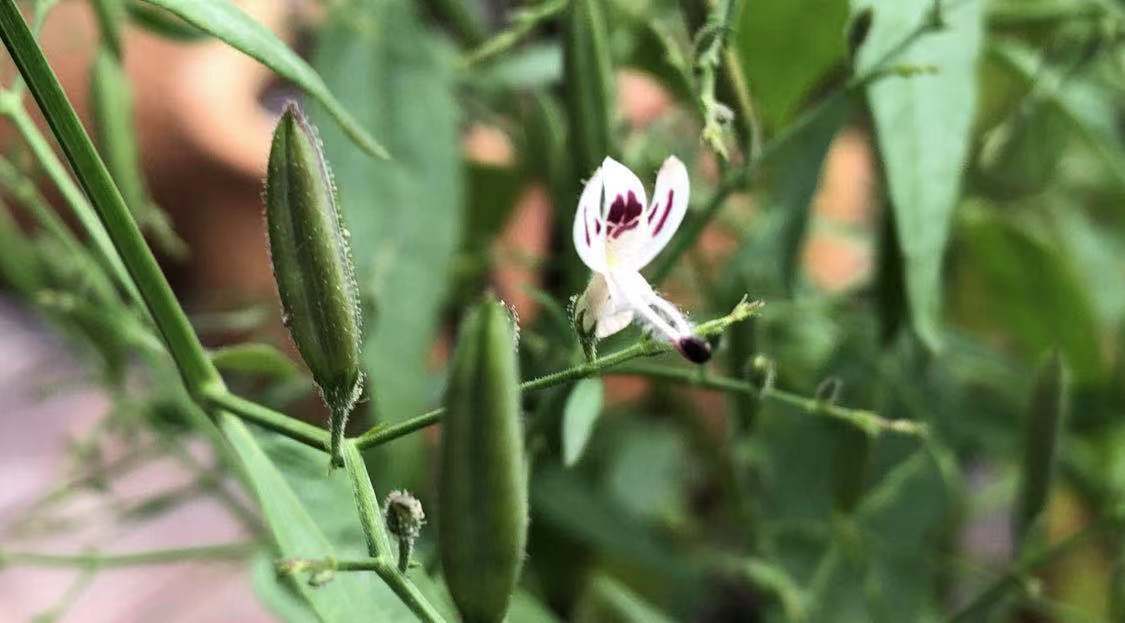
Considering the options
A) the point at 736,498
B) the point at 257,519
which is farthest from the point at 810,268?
the point at 257,519

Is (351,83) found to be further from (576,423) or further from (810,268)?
(810,268)

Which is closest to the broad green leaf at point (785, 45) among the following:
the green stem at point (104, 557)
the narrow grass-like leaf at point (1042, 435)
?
the narrow grass-like leaf at point (1042, 435)

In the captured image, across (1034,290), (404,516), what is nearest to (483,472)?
(404,516)

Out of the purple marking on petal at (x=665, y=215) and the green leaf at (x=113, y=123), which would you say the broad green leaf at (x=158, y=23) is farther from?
the purple marking on petal at (x=665, y=215)

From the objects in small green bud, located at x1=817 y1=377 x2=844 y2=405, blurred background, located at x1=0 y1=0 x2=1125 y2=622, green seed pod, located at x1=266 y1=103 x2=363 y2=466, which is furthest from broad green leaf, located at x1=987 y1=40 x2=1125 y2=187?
green seed pod, located at x1=266 y1=103 x2=363 y2=466

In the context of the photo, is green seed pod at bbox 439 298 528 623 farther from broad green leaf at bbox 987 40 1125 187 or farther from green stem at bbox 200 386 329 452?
broad green leaf at bbox 987 40 1125 187

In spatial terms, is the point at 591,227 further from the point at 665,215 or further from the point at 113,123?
the point at 113,123
